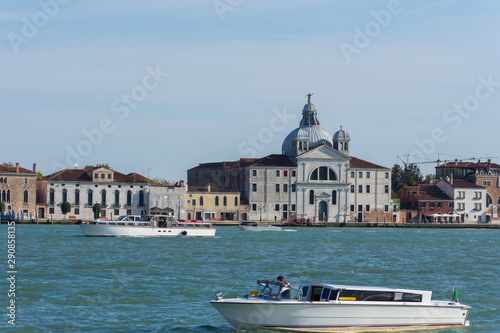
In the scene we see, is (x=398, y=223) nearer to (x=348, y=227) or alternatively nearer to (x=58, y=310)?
(x=348, y=227)

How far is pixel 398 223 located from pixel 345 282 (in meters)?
61.6

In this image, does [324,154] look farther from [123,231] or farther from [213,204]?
[123,231]

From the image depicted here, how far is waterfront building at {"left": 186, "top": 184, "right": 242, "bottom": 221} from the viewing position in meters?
84.9

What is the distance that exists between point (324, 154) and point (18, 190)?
29.7 meters

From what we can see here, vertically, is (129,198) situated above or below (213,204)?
above

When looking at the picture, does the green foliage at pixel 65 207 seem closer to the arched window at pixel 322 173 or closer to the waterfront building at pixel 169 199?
the waterfront building at pixel 169 199

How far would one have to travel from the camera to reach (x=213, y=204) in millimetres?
85750

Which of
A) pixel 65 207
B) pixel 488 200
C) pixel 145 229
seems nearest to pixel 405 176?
pixel 488 200

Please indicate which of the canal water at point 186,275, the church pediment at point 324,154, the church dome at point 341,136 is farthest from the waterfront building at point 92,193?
the canal water at point 186,275

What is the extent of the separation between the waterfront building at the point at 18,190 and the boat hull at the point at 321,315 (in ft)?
207

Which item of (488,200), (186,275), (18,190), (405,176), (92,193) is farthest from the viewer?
(405,176)

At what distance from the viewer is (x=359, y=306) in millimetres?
18891

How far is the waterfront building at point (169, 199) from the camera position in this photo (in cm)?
8294

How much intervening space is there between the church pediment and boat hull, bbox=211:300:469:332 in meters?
68.6
